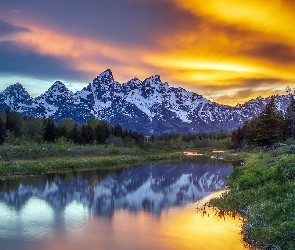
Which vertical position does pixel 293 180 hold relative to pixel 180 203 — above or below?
above

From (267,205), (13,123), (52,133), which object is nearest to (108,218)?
(267,205)

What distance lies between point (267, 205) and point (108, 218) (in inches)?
459

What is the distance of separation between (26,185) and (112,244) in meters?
27.0

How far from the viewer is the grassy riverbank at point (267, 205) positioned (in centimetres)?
1655

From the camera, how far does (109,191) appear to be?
127 ft

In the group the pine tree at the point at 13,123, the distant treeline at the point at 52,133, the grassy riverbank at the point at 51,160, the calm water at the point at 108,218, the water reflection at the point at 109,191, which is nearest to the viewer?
the calm water at the point at 108,218

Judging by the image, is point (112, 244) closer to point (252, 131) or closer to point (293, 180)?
point (293, 180)

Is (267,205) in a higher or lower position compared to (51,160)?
higher

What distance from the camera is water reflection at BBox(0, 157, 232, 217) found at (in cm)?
3056

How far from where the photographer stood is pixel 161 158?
315 feet

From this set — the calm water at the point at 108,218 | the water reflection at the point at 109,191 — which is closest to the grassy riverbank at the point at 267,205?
the calm water at the point at 108,218

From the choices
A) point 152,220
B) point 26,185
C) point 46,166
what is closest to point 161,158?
point 46,166

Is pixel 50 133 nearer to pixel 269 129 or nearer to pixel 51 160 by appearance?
pixel 51 160

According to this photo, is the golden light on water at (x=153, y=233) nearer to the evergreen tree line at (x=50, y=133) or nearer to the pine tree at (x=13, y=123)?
the evergreen tree line at (x=50, y=133)
